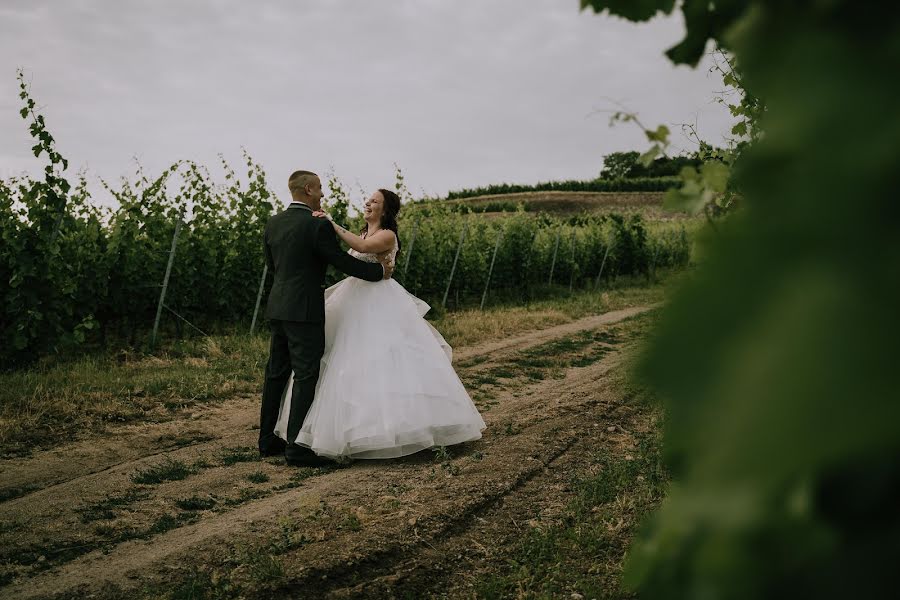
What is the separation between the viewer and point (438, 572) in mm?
3326

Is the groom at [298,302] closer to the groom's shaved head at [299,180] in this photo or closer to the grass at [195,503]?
the groom's shaved head at [299,180]

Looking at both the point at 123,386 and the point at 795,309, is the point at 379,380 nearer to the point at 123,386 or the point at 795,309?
the point at 123,386

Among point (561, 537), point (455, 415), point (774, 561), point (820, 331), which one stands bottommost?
point (561, 537)

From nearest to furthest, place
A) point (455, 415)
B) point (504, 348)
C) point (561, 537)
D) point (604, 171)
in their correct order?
point (561, 537) < point (455, 415) < point (504, 348) < point (604, 171)

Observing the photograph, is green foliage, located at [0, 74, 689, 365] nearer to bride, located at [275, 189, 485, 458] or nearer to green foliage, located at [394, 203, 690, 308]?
green foliage, located at [394, 203, 690, 308]

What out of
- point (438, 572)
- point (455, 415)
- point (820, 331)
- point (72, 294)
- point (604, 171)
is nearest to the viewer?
point (820, 331)

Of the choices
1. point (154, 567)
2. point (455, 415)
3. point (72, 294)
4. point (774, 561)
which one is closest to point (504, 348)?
point (455, 415)

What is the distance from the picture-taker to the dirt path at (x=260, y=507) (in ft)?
10.8

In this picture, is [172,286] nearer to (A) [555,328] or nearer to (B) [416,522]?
(A) [555,328]

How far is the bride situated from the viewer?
492cm

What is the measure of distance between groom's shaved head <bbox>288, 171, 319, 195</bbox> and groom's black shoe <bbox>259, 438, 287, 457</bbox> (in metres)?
1.99

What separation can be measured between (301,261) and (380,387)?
116 cm

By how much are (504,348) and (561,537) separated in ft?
21.5

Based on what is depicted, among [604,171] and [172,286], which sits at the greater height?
[604,171]
